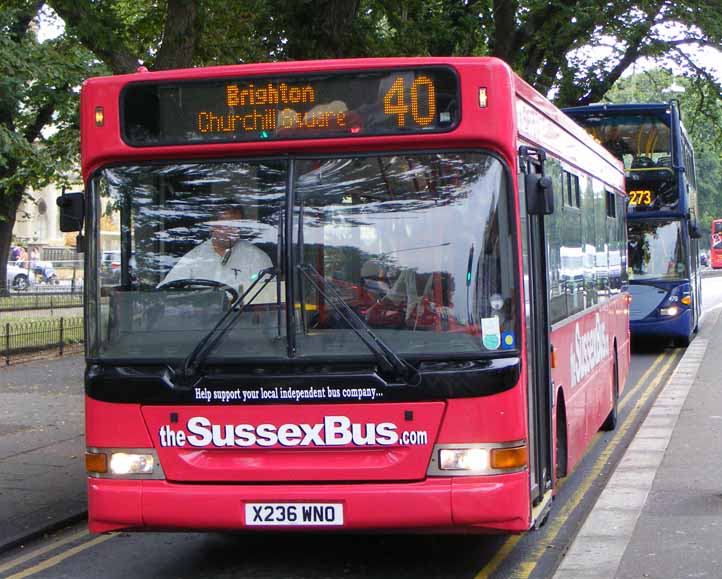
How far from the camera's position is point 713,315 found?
37219 mm

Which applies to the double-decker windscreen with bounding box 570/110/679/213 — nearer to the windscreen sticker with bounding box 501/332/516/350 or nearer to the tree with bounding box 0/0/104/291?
the tree with bounding box 0/0/104/291

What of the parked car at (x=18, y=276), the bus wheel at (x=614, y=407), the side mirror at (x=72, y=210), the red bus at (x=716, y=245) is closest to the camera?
the side mirror at (x=72, y=210)

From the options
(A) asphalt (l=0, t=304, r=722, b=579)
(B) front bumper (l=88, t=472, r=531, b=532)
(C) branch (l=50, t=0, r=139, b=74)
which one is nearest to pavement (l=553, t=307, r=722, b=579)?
(A) asphalt (l=0, t=304, r=722, b=579)

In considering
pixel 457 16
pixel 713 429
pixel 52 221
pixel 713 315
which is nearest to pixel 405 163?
pixel 713 429

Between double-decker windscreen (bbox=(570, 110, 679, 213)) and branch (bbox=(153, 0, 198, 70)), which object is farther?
double-decker windscreen (bbox=(570, 110, 679, 213))

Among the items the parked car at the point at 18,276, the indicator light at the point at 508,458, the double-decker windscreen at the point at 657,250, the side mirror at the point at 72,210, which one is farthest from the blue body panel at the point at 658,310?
the parked car at the point at 18,276

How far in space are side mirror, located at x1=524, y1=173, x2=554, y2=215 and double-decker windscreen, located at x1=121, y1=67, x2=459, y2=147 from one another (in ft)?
1.88

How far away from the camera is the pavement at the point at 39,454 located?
358 inches

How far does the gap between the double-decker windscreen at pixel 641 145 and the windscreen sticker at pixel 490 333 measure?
16760 mm

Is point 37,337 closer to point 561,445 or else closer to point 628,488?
point 628,488

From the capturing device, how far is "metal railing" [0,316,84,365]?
21.6m

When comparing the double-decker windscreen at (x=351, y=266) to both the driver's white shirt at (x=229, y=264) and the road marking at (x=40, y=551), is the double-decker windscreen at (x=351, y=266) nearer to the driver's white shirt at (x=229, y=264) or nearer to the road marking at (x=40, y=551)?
the driver's white shirt at (x=229, y=264)

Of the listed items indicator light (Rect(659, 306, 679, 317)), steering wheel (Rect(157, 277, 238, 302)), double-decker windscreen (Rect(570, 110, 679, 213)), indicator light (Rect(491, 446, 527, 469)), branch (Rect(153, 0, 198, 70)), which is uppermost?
branch (Rect(153, 0, 198, 70))

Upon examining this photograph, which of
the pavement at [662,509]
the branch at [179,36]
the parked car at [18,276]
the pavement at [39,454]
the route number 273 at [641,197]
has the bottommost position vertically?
the pavement at [662,509]
